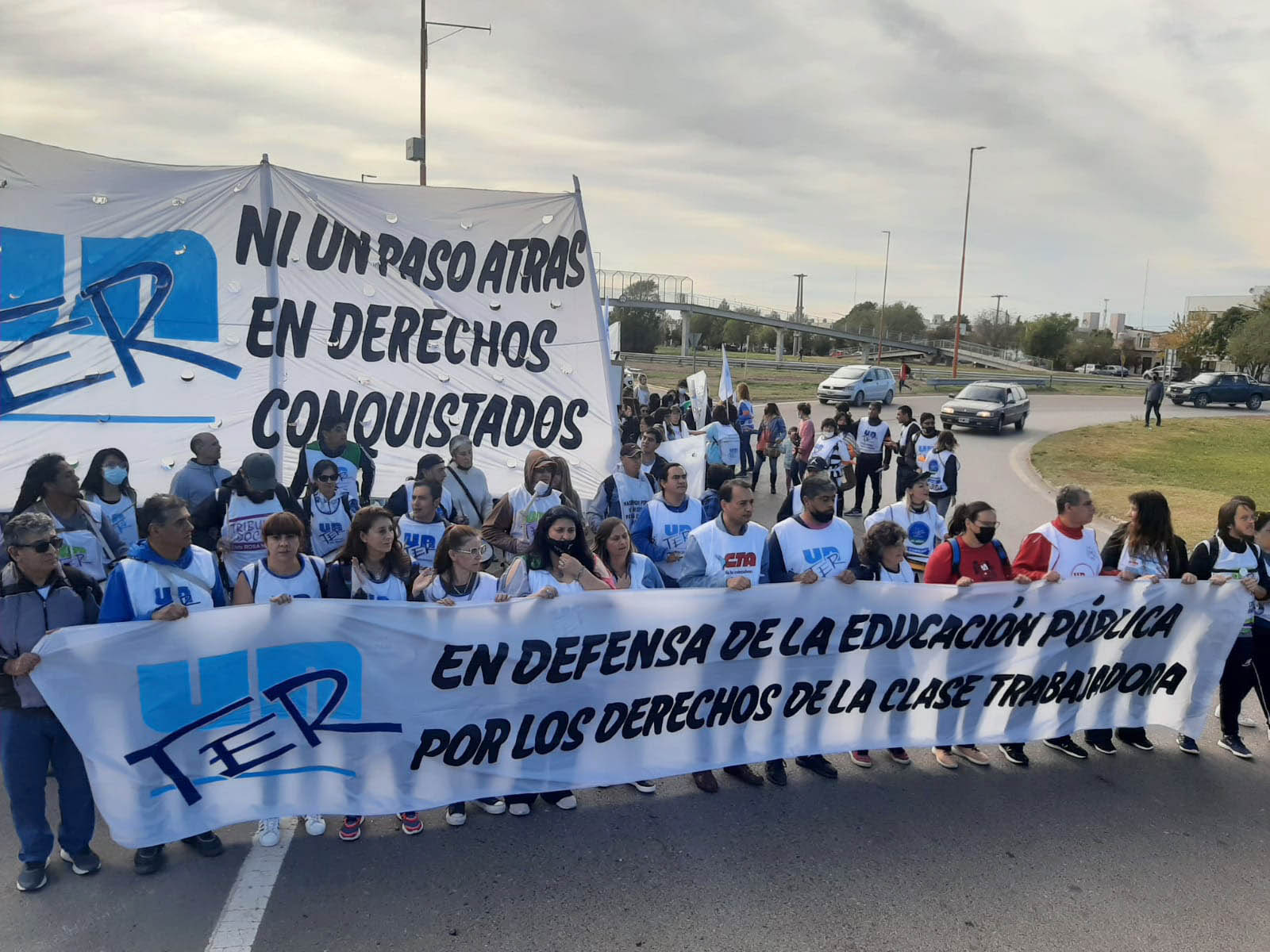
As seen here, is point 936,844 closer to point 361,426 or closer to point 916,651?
point 916,651

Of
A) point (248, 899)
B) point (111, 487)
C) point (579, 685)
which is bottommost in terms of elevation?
point (248, 899)

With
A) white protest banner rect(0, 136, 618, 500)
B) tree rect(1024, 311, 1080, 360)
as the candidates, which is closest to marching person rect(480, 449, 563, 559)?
white protest banner rect(0, 136, 618, 500)

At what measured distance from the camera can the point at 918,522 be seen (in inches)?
264

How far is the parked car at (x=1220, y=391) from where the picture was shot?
40.2m

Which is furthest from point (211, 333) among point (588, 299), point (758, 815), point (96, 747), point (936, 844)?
point (936, 844)

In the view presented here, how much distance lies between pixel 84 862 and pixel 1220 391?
47.1 m

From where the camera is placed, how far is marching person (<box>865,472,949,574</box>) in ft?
21.9

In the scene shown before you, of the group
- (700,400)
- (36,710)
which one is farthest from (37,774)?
(700,400)

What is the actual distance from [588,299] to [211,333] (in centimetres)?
279

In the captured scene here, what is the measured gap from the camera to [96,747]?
3.84 meters

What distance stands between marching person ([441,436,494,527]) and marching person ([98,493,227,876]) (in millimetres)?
2518

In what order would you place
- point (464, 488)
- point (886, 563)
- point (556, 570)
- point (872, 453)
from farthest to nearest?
point (872, 453) < point (464, 488) < point (886, 563) < point (556, 570)

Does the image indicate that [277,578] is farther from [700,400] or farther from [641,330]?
[641,330]

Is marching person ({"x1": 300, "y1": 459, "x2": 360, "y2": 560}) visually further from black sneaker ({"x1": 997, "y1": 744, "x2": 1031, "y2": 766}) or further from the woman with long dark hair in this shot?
black sneaker ({"x1": 997, "y1": 744, "x2": 1031, "y2": 766})
